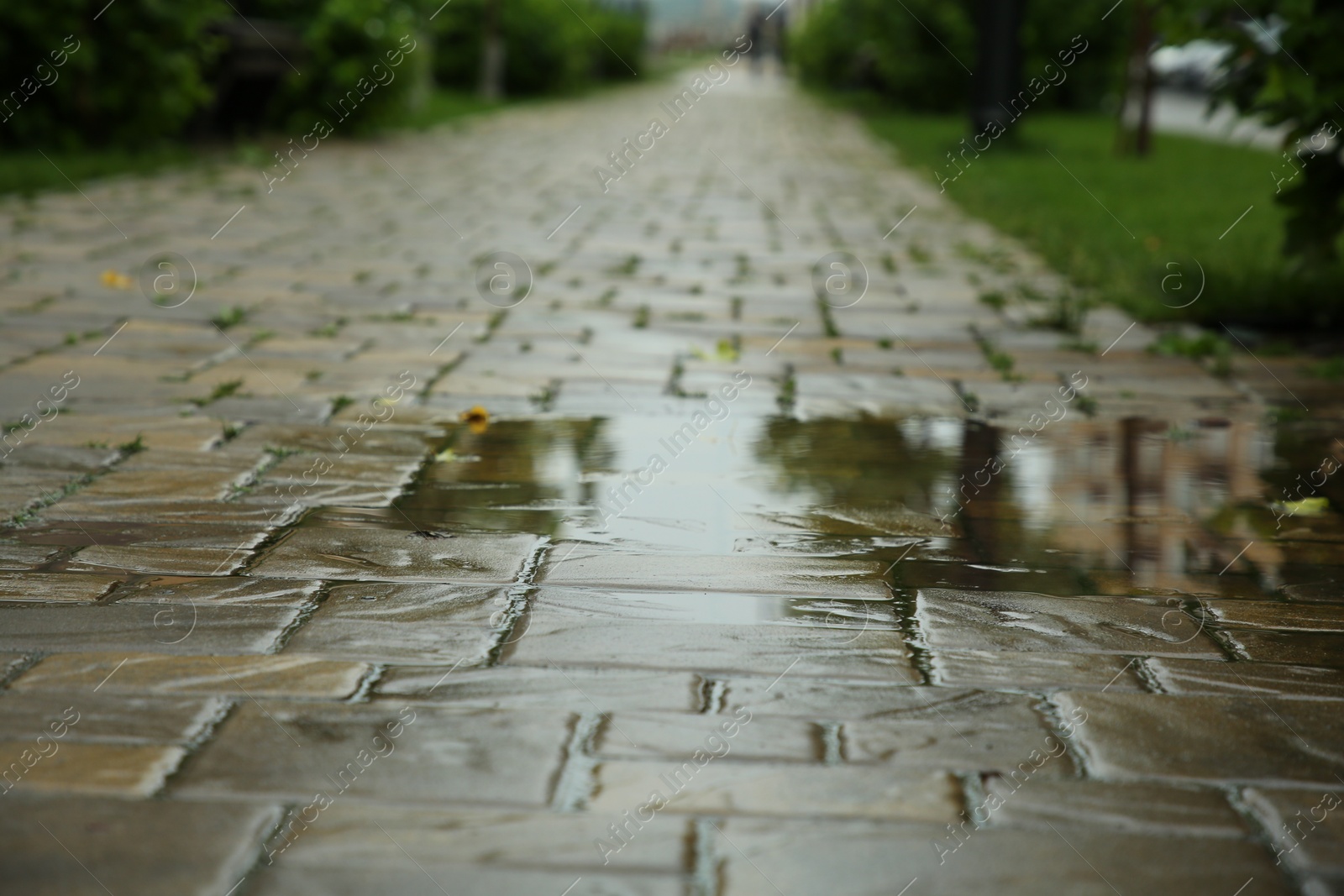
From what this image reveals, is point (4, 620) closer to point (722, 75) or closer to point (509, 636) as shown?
point (509, 636)

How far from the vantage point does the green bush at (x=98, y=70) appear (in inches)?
411

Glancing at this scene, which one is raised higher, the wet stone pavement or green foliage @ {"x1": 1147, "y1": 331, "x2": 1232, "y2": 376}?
the wet stone pavement

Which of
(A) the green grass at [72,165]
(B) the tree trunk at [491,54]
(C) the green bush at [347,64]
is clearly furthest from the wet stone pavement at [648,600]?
(B) the tree trunk at [491,54]

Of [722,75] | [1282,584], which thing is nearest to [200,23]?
[1282,584]

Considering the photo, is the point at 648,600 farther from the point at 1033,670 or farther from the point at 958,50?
the point at 958,50

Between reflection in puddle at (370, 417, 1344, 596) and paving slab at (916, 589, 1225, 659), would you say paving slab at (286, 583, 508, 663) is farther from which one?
paving slab at (916, 589, 1225, 659)

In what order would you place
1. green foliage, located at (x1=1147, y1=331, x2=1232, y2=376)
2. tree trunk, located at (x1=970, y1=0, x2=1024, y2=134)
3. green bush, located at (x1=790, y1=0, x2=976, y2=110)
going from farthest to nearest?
green bush, located at (x1=790, y1=0, x2=976, y2=110), tree trunk, located at (x1=970, y1=0, x2=1024, y2=134), green foliage, located at (x1=1147, y1=331, x2=1232, y2=376)

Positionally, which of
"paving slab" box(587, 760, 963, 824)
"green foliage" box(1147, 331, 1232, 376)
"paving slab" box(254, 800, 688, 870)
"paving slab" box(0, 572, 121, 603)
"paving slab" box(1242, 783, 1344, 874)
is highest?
"paving slab" box(0, 572, 121, 603)

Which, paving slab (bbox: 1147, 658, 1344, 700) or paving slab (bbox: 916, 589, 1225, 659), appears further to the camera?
paving slab (bbox: 916, 589, 1225, 659)

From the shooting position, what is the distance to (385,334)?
17.5ft

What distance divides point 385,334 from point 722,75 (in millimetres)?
38262

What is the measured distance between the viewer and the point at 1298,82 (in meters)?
4.96

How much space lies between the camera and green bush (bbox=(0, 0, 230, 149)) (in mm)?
10438

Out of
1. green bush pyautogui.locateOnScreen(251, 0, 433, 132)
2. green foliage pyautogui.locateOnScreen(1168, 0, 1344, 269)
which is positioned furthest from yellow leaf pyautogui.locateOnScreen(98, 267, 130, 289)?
green bush pyautogui.locateOnScreen(251, 0, 433, 132)
